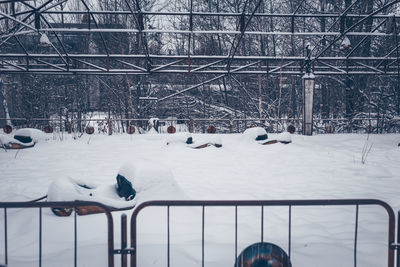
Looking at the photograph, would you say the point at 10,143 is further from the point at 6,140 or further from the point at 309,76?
the point at 309,76

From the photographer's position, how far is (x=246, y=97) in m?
18.7

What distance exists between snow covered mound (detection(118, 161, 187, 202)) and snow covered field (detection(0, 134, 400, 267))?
0.02m

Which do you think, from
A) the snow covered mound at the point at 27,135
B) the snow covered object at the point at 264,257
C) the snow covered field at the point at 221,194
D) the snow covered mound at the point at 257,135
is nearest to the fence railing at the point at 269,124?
the snow covered mound at the point at 257,135

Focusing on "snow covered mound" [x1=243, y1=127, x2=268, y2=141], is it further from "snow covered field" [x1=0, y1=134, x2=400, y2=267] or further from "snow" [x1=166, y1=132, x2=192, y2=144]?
"snow" [x1=166, y1=132, x2=192, y2=144]

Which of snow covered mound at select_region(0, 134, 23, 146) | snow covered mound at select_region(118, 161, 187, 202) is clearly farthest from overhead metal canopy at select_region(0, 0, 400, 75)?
snow covered mound at select_region(118, 161, 187, 202)

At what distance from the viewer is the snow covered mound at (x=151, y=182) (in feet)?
13.7

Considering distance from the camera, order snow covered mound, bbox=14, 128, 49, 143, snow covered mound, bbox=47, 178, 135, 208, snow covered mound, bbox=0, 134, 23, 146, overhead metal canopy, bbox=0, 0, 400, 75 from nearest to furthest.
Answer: snow covered mound, bbox=47, 178, 135, 208
snow covered mound, bbox=0, 134, 23, 146
snow covered mound, bbox=14, 128, 49, 143
overhead metal canopy, bbox=0, 0, 400, 75

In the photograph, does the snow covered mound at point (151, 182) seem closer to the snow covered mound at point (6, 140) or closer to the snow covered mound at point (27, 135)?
the snow covered mound at point (6, 140)

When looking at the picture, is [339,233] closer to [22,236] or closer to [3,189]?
[22,236]

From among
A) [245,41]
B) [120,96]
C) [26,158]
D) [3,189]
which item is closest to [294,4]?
[245,41]

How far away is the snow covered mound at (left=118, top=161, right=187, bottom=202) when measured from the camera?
164 inches

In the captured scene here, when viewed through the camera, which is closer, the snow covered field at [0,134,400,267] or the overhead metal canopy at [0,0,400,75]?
the snow covered field at [0,134,400,267]

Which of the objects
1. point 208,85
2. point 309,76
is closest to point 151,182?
point 309,76

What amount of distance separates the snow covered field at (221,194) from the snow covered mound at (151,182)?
0.8 inches
